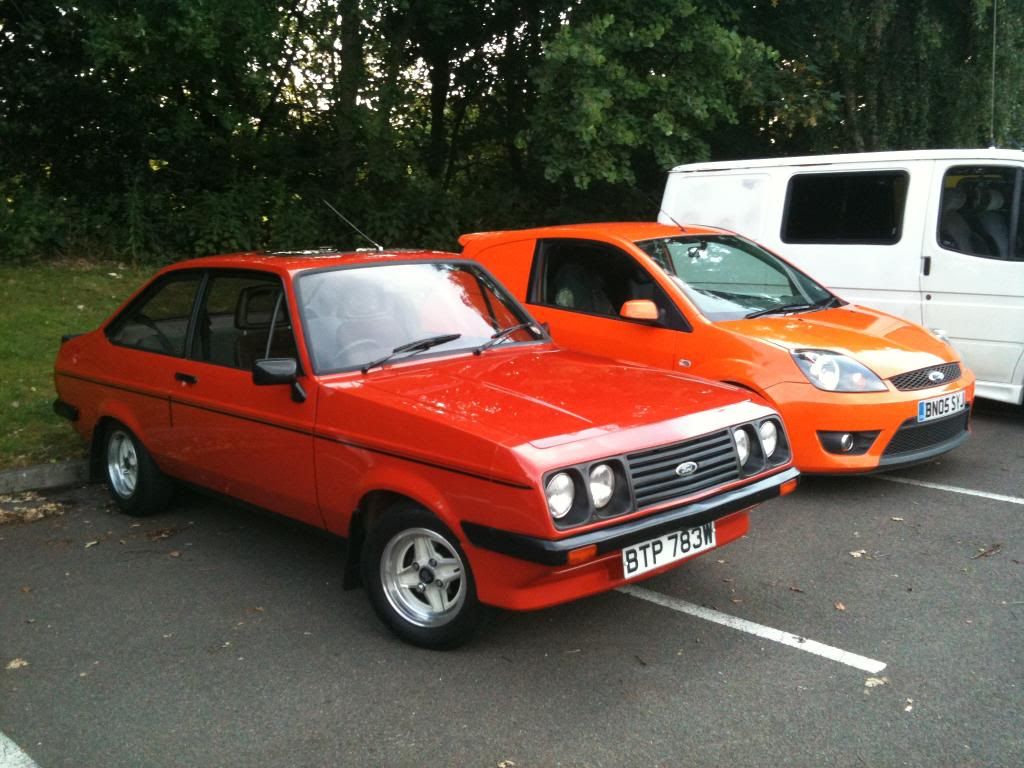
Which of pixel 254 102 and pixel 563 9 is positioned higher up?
pixel 563 9

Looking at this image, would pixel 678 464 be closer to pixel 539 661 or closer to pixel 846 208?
pixel 539 661

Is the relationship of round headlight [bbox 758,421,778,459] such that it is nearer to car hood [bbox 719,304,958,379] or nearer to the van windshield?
car hood [bbox 719,304,958,379]

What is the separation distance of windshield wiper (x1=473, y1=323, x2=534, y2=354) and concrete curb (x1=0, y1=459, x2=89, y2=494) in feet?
10.7

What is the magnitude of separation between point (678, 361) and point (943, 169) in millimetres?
3450

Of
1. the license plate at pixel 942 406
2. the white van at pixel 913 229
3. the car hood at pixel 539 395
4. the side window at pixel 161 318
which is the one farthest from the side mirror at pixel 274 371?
the white van at pixel 913 229

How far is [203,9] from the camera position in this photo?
10656 mm

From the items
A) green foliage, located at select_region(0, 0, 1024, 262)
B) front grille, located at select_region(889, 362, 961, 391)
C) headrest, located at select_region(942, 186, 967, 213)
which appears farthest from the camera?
green foliage, located at select_region(0, 0, 1024, 262)

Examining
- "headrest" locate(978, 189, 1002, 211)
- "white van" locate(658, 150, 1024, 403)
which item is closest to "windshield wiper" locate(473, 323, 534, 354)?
"white van" locate(658, 150, 1024, 403)

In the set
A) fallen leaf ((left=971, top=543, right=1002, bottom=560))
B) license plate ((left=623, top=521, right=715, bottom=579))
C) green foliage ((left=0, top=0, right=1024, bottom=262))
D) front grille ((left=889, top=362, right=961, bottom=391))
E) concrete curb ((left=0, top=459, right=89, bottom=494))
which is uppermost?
green foliage ((left=0, top=0, right=1024, bottom=262))

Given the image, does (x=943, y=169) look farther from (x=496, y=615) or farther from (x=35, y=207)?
(x=35, y=207)

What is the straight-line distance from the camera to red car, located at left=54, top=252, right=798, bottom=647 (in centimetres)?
362

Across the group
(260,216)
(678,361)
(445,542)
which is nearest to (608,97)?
(260,216)

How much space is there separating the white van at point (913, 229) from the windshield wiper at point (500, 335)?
4.27 metres

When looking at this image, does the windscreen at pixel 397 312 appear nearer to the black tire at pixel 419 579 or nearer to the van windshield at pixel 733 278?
the black tire at pixel 419 579
